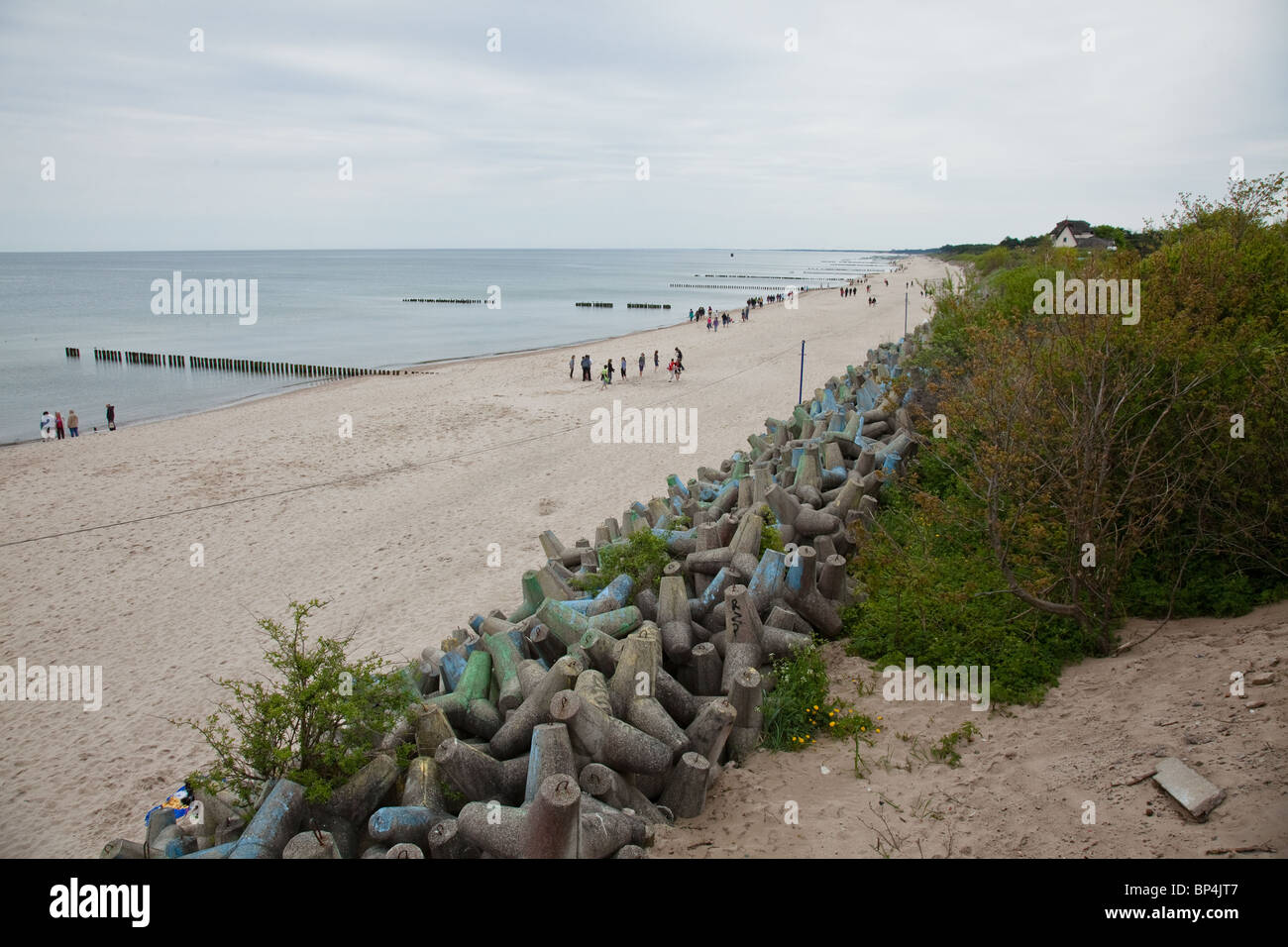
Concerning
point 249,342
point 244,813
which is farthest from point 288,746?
point 249,342

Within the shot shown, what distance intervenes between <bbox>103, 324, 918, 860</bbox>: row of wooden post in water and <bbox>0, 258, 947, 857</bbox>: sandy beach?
354 cm

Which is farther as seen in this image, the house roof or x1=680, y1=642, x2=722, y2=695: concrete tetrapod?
the house roof

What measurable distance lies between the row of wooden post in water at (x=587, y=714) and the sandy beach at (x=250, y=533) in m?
3.54

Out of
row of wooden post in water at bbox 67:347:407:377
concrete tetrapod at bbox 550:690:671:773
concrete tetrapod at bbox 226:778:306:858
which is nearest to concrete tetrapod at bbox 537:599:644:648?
concrete tetrapod at bbox 550:690:671:773

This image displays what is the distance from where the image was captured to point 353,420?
1164 inches

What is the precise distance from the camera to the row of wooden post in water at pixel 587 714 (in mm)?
5297

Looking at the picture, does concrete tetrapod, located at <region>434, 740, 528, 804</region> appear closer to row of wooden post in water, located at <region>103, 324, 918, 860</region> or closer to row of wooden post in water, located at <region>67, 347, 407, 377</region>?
row of wooden post in water, located at <region>103, 324, 918, 860</region>

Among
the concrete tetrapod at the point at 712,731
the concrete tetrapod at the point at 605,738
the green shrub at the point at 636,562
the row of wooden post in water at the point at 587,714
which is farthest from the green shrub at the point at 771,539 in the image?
the concrete tetrapod at the point at 605,738

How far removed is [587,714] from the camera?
→ 581 centimetres

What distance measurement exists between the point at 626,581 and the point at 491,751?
8.67 ft

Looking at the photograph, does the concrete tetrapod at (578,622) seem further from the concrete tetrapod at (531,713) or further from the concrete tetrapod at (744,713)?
the concrete tetrapod at (744,713)

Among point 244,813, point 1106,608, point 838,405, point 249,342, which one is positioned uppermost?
point 249,342

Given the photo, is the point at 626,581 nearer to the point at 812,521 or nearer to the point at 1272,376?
the point at 812,521

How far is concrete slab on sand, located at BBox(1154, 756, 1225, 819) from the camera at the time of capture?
478 cm
